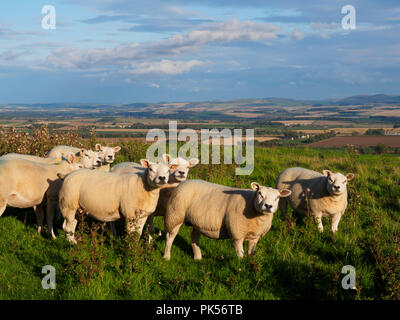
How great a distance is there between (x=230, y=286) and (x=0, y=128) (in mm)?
13701

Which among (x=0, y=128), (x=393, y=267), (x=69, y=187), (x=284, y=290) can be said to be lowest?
(x=284, y=290)

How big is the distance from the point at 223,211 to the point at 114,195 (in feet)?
8.52

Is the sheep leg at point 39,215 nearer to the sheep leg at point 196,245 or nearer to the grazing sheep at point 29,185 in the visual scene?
the grazing sheep at point 29,185

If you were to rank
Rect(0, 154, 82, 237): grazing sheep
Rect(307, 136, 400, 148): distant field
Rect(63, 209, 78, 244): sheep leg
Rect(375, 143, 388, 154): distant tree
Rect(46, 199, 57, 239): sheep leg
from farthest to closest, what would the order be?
1. Rect(307, 136, 400, 148): distant field
2. Rect(375, 143, 388, 154): distant tree
3. Rect(46, 199, 57, 239): sheep leg
4. Rect(0, 154, 82, 237): grazing sheep
5. Rect(63, 209, 78, 244): sheep leg

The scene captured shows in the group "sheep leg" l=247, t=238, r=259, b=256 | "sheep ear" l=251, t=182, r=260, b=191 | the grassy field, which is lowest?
the grassy field

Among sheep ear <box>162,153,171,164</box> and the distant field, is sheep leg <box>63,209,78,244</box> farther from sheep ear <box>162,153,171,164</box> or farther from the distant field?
the distant field

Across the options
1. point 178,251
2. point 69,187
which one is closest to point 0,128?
point 69,187

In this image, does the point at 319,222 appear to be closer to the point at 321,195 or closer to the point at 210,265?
the point at 321,195

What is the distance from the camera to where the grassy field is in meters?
7.08

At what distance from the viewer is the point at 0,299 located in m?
6.86

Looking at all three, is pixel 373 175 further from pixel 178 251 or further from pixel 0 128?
pixel 0 128

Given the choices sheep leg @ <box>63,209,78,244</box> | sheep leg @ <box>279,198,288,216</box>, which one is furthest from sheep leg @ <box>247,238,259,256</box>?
sheep leg @ <box>63,209,78,244</box>

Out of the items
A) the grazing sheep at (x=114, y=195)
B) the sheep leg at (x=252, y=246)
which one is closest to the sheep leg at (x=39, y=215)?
the grazing sheep at (x=114, y=195)
